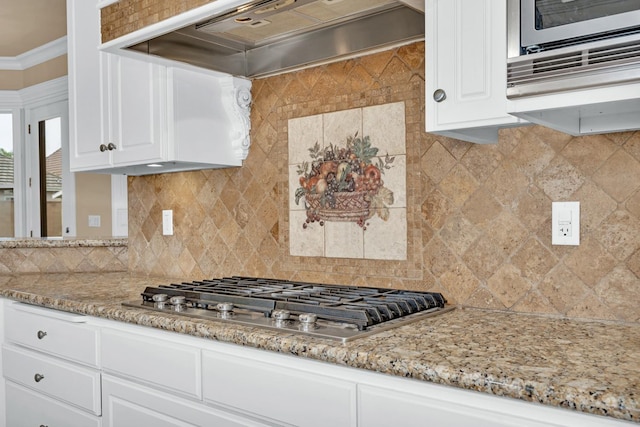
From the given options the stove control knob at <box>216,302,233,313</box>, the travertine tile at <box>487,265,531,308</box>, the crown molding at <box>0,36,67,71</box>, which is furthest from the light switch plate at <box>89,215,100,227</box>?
the travertine tile at <box>487,265,531,308</box>

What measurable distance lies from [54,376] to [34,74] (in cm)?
432

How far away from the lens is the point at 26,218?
228 inches

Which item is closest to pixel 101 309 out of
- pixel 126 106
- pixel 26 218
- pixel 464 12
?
pixel 126 106

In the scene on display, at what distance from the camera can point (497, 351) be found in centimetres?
128

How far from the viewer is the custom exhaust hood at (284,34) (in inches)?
75.5

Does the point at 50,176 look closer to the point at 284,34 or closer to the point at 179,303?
the point at 284,34

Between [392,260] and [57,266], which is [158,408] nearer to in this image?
[392,260]

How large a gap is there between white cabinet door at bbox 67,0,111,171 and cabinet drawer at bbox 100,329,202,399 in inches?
37.1

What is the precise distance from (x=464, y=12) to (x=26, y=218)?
5421 millimetres

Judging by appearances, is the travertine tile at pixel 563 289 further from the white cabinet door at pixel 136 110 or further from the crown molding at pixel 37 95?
the crown molding at pixel 37 95

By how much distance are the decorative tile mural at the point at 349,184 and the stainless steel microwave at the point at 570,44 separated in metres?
0.73

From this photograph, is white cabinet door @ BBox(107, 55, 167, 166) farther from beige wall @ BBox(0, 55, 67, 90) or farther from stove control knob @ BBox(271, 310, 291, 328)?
beige wall @ BBox(0, 55, 67, 90)

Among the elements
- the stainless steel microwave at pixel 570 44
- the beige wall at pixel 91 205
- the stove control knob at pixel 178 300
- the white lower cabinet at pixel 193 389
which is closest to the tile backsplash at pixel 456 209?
the stainless steel microwave at pixel 570 44

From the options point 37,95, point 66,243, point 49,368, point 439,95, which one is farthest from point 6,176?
point 439,95
